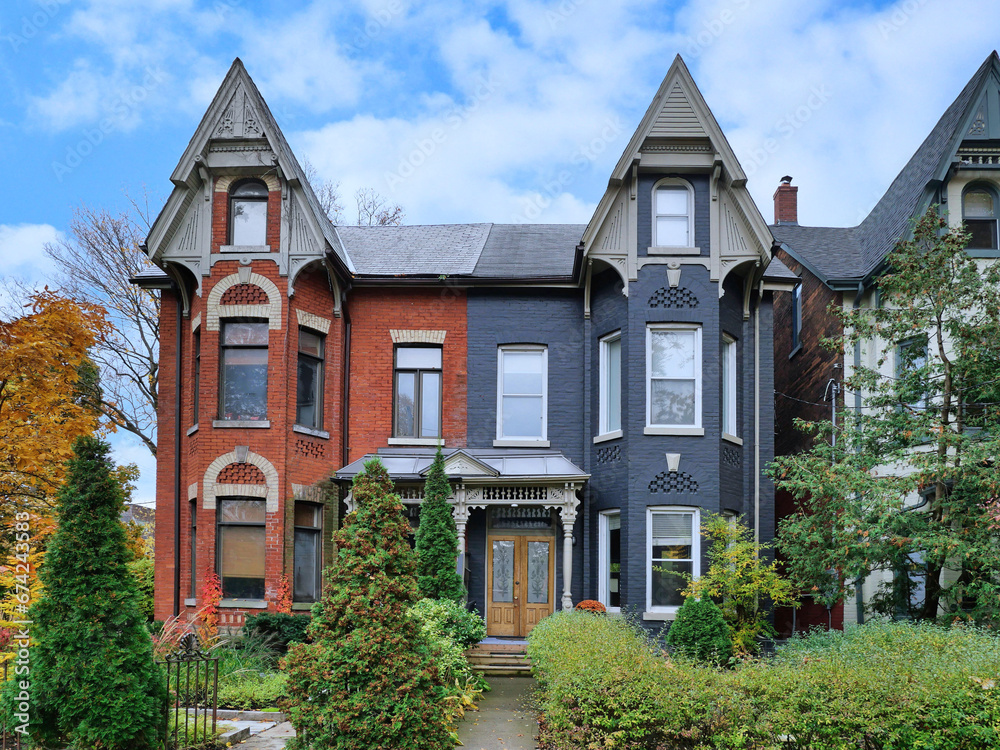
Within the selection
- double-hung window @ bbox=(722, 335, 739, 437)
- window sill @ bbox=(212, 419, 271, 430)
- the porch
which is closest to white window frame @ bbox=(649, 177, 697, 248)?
double-hung window @ bbox=(722, 335, 739, 437)

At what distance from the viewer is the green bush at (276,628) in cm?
1466

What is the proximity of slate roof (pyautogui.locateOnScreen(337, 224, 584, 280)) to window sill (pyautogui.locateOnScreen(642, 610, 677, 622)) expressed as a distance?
22.7 ft

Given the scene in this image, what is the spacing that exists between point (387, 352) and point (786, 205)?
13009mm

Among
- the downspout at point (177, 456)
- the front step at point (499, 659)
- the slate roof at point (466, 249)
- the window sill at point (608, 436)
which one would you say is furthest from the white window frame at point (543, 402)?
the downspout at point (177, 456)

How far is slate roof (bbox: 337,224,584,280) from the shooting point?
18.5 m

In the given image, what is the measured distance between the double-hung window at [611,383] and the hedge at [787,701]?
29.5 feet

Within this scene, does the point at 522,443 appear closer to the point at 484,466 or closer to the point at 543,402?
the point at 543,402

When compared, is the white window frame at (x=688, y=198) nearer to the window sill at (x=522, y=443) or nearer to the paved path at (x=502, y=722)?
the window sill at (x=522, y=443)

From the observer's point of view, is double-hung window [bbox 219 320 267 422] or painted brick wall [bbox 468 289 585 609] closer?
double-hung window [bbox 219 320 267 422]

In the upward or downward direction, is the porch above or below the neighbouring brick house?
below

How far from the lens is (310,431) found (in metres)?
17.0

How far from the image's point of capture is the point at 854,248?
20156mm

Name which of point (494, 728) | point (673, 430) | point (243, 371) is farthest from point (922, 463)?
point (243, 371)

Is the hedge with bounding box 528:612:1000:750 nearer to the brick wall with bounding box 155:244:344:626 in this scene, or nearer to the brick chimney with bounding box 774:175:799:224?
the brick wall with bounding box 155:244:344:626
